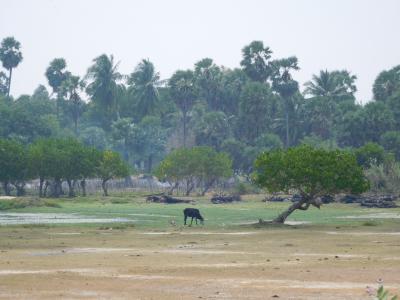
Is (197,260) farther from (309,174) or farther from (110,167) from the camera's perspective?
(110,167)

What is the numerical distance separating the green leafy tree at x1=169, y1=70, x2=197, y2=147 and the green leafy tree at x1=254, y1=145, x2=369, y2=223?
9492cm

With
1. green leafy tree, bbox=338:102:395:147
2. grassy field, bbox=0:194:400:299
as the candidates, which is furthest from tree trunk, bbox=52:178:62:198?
grassy field, bbox=0:194:400:299

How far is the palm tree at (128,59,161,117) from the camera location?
156 meters

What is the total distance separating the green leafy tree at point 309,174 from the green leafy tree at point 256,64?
101m

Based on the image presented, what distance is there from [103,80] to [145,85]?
263 inches

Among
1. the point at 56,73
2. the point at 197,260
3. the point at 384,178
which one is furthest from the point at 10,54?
the point at 197,260

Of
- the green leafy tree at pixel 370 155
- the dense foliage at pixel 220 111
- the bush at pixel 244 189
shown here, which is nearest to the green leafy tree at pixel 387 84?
the dense foliage at pixel 220 111

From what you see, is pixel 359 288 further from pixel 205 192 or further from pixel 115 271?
pixel 205 192

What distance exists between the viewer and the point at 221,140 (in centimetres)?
14738

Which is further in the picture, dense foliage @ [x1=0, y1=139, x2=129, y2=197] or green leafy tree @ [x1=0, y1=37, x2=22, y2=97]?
green leafy tree @ [x1=0, y1=37, x2=22, y2=97]

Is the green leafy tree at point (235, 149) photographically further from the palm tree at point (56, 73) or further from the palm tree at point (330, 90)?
the palm tree at point (56, 73)

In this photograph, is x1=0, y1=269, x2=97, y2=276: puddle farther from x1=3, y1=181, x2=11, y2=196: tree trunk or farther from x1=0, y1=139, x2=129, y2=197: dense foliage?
x1=3, y1=181, x2=11, y2=196: tree trunk

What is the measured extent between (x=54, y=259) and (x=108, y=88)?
124943 mm

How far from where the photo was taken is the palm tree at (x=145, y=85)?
156 m
